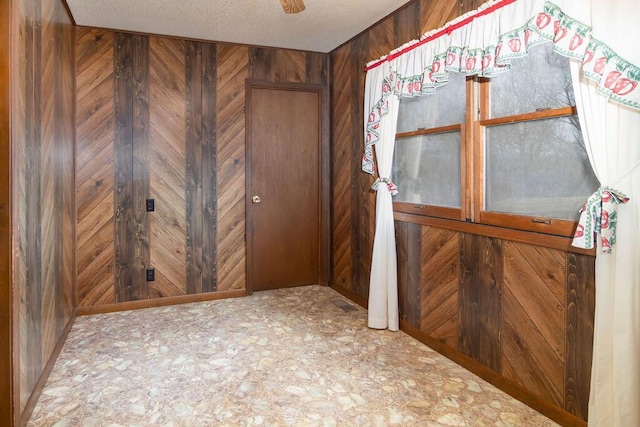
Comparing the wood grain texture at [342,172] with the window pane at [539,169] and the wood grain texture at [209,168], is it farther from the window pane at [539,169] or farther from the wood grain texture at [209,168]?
the window pane at [539,169]

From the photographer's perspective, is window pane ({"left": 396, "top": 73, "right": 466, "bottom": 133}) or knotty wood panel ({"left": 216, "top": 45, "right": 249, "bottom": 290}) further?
knotty wood panel ({"left": 216, "top": 45, "right": 249, "bottom": 290})

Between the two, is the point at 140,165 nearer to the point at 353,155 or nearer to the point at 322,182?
the point at 322,182

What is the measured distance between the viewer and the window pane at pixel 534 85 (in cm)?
212

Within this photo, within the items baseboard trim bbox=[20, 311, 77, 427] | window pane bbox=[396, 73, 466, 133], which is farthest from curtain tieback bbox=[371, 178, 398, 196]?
baseboard trim bbox=[20, 311, 77, 427]

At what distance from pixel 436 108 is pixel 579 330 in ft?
5.68

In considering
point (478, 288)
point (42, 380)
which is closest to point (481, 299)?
point (478, 288)

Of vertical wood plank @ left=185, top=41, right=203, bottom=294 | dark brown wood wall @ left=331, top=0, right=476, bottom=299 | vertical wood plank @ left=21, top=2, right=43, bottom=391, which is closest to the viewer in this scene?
vertical wood plank @ left=21, top=2, right=43, bottom=391

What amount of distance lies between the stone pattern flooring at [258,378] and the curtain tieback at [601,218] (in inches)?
39.8

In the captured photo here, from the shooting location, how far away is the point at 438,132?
Result: 302 centimetres

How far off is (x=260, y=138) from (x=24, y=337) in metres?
2.94

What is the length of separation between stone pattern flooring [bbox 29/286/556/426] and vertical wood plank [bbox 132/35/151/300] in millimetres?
485

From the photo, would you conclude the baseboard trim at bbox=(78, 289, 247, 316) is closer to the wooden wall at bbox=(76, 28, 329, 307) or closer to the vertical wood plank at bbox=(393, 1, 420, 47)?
the wooden wall at bbox=(76, 28, 329, 307)

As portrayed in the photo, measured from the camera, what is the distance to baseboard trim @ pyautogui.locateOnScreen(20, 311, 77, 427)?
2.14 m

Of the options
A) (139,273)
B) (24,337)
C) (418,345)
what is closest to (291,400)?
(418,345)
